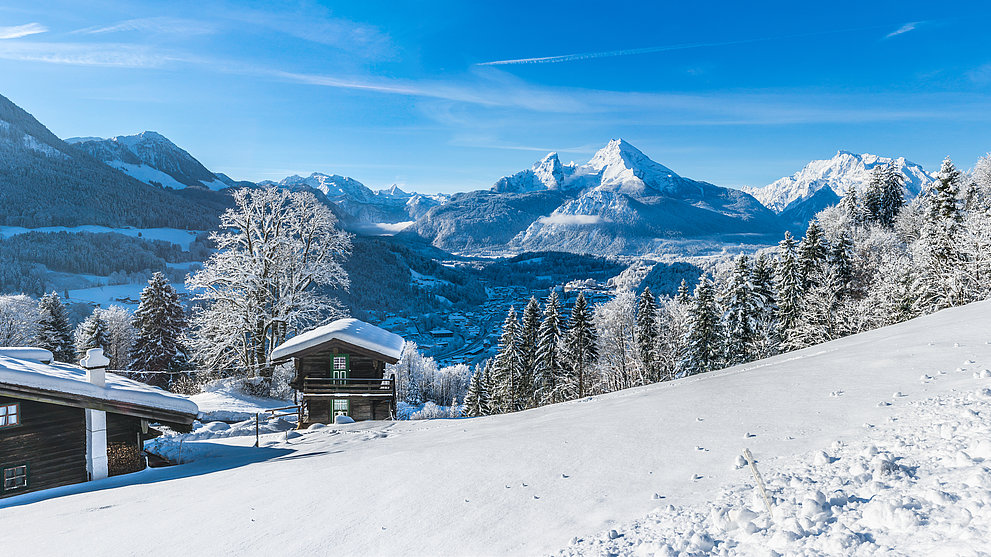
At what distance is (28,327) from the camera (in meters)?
43.7

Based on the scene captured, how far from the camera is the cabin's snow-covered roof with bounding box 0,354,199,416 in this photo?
12039 millimetres

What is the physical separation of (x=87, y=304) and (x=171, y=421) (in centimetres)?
Answer: 12826

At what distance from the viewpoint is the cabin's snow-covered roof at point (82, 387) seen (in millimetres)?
12039

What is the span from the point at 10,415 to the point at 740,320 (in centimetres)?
4005

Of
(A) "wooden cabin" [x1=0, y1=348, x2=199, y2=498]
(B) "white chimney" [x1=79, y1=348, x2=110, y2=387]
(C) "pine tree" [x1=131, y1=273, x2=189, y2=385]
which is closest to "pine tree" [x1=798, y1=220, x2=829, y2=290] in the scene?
(A) "wooden cabin" [x1=0, y1=348, x2=199, y2=498]

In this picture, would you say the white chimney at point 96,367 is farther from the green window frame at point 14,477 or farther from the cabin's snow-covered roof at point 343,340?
the cabin's snow-covered roof at point 343,340

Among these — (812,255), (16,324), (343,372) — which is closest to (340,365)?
(343,372)

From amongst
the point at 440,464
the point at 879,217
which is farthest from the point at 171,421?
the point at 879,217

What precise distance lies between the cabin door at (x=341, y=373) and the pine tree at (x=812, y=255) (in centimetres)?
3761

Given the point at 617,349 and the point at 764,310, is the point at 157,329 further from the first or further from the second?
the point at 764,310

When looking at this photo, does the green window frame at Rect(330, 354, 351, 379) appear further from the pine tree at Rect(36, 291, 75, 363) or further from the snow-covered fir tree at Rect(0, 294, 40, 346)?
the snow-covered fir tree at Rect(0, 294, 40, 346)

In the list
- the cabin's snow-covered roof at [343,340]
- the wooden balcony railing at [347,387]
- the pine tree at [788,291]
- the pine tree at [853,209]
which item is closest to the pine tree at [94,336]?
the cabin's snow-covered roof at [343,340]

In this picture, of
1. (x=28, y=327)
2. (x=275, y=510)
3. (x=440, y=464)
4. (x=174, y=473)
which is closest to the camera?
(x=275, y=510)

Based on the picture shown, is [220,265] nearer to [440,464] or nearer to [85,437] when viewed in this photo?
[85,437]
